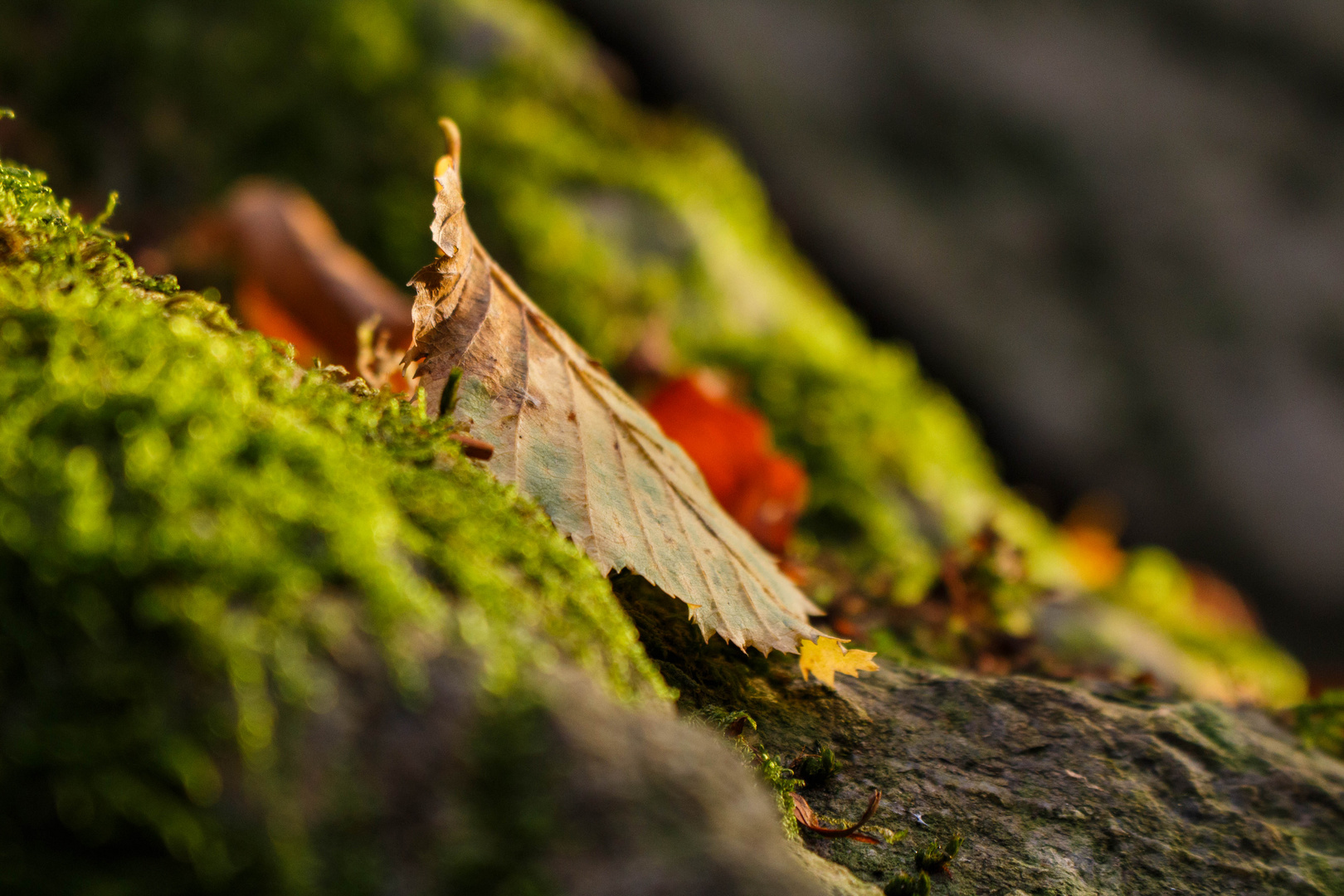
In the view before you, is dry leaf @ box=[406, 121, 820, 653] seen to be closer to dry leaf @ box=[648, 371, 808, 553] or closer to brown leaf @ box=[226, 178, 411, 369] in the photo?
dry leaf @ box=[648, 371, 808, 553]

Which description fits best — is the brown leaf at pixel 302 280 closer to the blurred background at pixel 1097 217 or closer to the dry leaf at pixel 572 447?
the dry leaf at pixel 572 447

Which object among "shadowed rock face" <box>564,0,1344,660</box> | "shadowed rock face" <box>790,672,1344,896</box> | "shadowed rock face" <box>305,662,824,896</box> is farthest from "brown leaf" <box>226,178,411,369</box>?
"shadowed rock face" <box>564,0,1344,660</box>

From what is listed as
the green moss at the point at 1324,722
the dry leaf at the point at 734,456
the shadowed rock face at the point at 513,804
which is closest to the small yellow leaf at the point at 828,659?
the shadowed rock face at the point at 513,804

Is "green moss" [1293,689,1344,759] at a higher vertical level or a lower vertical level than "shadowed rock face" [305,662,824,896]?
higher

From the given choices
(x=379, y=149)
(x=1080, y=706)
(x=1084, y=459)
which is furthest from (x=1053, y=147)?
(x=1080, y=706)

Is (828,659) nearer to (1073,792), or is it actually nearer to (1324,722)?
(1073,792)

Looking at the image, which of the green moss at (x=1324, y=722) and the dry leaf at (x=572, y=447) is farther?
the green moss at (x=1324, y=722)
